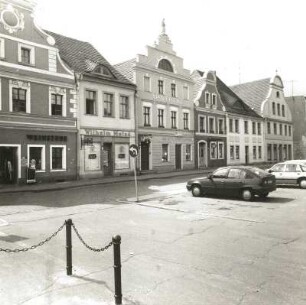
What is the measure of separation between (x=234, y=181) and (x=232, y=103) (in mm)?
30131

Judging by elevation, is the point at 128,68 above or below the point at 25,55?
above

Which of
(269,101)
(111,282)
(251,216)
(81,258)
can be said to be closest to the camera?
(111,282)

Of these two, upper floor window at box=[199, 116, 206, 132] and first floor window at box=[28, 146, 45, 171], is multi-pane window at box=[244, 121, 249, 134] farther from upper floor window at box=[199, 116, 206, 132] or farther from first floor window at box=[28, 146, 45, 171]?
first floor window at box=[28, 146, 45, 171]

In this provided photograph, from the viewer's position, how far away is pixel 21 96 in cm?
2220

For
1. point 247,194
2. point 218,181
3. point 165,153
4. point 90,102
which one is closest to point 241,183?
point 247,194

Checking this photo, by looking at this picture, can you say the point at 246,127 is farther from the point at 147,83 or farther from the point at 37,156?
the point at 37,156

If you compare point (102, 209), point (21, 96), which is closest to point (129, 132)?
point (21, 96)

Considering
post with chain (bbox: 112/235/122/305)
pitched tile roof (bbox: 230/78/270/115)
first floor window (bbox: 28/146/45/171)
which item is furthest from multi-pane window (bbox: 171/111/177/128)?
post with chain (bbox: 112/235/122/305)

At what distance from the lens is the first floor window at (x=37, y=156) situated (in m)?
22.5

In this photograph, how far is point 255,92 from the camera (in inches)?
1989

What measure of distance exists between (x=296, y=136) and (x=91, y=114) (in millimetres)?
42277

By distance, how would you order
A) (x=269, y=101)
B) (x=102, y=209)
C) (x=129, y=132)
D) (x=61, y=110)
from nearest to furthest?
(x=102, y=209), (x=61, y=110), (x=129, y=132), (x=269, y=101)

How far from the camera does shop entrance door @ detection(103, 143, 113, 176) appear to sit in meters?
27.5

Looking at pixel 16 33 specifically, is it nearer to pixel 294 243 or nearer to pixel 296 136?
pixel 294 243
